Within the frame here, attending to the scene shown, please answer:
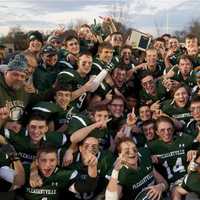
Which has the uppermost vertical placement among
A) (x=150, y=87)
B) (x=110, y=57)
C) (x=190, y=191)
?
(x=110, y=57)

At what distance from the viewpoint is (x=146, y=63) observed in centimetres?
846

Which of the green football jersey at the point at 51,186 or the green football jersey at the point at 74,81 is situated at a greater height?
the green football jersey at the point at 74,81

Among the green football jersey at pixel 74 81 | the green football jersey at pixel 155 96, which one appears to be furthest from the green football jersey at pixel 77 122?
the green football jersey at pixel 155 96

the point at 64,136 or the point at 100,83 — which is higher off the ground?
the point at 100,83

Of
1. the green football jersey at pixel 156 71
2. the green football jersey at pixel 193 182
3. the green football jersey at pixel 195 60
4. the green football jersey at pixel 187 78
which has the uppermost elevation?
the green football jersey at pixel 195 60

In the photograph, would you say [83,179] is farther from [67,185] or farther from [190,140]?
[190,140]

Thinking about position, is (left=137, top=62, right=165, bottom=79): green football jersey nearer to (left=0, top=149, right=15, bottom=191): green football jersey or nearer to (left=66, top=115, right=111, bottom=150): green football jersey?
(left=66, top=115, right=111, bottom=150): green football jersey

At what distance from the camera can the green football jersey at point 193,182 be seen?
17.5 ft

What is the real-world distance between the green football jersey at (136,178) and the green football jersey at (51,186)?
0.53 m

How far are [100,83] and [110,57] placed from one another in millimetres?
544

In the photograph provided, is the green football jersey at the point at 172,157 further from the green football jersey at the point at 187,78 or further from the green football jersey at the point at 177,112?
the green football jersey at the point at 187,78

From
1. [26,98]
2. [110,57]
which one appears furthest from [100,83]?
[26,98]

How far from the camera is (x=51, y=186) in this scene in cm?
520

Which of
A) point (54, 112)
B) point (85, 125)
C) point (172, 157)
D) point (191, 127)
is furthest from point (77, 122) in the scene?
point (191, 127)
